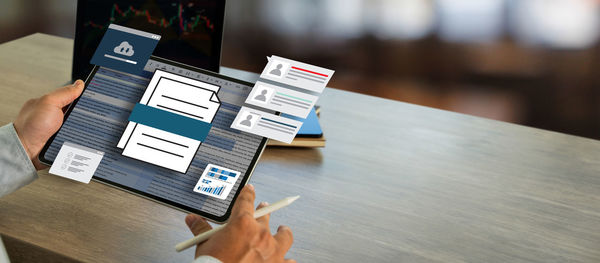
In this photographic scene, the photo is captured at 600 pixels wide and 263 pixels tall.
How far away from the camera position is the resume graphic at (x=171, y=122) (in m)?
0.93

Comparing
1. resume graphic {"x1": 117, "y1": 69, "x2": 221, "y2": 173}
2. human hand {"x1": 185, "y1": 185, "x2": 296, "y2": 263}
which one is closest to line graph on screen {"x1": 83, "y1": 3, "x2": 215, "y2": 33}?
resume graphic {"x1": 117, "y1": 69, "x2": 221, "y2": 173}

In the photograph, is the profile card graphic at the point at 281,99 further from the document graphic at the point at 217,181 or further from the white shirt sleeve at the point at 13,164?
the white shirt sleeve at the point at 13,164

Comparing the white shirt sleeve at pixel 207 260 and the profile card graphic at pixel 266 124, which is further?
the profile card graphic at pixel 266 124

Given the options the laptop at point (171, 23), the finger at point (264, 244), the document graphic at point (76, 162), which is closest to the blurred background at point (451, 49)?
the laptop at point (171, 23)

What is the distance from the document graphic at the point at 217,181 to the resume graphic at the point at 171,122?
0.12ft

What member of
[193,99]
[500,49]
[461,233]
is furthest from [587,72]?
[193,99]

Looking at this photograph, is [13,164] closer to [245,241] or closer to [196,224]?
[196,224]

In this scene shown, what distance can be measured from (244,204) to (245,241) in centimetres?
6

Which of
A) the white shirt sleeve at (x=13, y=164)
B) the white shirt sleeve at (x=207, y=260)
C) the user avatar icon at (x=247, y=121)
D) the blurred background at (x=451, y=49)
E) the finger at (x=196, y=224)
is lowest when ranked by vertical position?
the blurred background at (x=451, y=49)

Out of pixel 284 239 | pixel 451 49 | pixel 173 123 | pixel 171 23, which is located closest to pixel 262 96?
pixel 173 123

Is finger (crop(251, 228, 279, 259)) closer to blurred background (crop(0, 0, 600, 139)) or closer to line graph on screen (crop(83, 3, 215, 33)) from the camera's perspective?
line graph on screen (crop(83, 3, 215, 33))

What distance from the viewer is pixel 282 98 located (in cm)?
94

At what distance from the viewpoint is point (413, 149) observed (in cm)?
120

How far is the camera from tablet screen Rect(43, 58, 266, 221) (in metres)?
0.90
